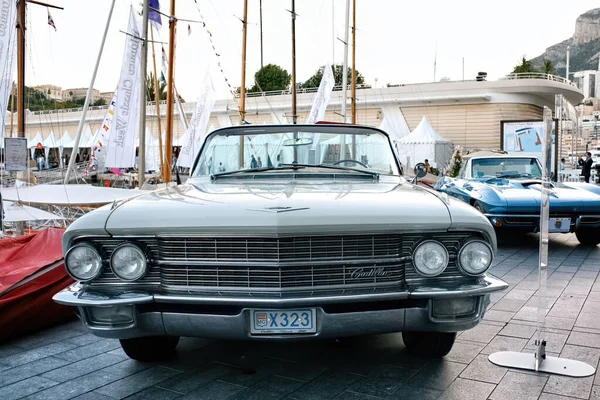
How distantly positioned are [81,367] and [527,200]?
620 cm

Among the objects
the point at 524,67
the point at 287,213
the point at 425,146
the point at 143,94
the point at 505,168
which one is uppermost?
the point at 524,67

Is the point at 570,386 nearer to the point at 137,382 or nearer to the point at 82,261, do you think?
the point at 137,382

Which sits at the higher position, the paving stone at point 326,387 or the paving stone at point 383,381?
the paving stone at point 383,381

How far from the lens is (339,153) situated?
4.31m

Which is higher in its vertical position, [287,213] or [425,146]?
[425,146]

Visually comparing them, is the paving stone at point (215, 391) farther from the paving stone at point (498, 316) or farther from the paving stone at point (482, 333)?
the paving stone at point (498, 316)

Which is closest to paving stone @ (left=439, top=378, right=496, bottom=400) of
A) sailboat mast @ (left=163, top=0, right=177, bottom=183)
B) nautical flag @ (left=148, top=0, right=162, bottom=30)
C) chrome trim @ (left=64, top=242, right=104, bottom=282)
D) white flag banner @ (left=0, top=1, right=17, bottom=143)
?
chrome trim @ (left=64, top=242, right=104, bottom=282)

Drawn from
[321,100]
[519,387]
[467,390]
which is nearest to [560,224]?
[519,387]

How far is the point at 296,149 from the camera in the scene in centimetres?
428

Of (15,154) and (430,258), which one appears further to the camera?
(15,154)

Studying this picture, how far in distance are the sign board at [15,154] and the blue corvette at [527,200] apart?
6.37 metres

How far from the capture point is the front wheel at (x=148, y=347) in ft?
10.7

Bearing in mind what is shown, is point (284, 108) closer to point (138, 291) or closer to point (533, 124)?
→ point (533, 124)

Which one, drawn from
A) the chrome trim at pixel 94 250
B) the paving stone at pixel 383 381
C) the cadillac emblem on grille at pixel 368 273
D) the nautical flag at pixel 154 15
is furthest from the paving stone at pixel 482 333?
the nautical flag at pixel 154 15
